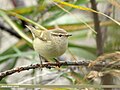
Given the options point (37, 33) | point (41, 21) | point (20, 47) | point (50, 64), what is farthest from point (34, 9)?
point (50, 64)

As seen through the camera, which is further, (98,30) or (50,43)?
(98,30)

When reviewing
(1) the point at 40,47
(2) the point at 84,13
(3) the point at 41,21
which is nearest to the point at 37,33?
(1) the point at 40,47

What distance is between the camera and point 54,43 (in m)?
1.00

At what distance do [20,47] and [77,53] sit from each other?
27 cm

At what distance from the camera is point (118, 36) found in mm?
1000

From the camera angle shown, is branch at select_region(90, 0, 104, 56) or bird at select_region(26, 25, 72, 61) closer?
bird at select_region(26, 25, 72, 61)

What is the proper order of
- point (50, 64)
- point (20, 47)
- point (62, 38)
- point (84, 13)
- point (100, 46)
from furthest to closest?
point (84, 13)
point (20, 47)
point (100, 46)
point (62, 38)
point (50, 64)

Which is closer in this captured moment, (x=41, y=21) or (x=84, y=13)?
(x=41, y=21)

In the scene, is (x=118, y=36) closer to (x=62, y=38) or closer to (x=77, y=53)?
(x=62, y=38)

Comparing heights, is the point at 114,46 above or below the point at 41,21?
below

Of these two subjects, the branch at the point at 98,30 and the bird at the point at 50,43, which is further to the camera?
the branch at the point at 98,30

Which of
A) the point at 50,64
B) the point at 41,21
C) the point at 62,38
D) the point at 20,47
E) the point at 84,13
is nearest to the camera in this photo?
the point at 50,64

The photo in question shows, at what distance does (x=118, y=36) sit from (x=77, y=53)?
1.87 feet

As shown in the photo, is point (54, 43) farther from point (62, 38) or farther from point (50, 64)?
point (50, 64)
